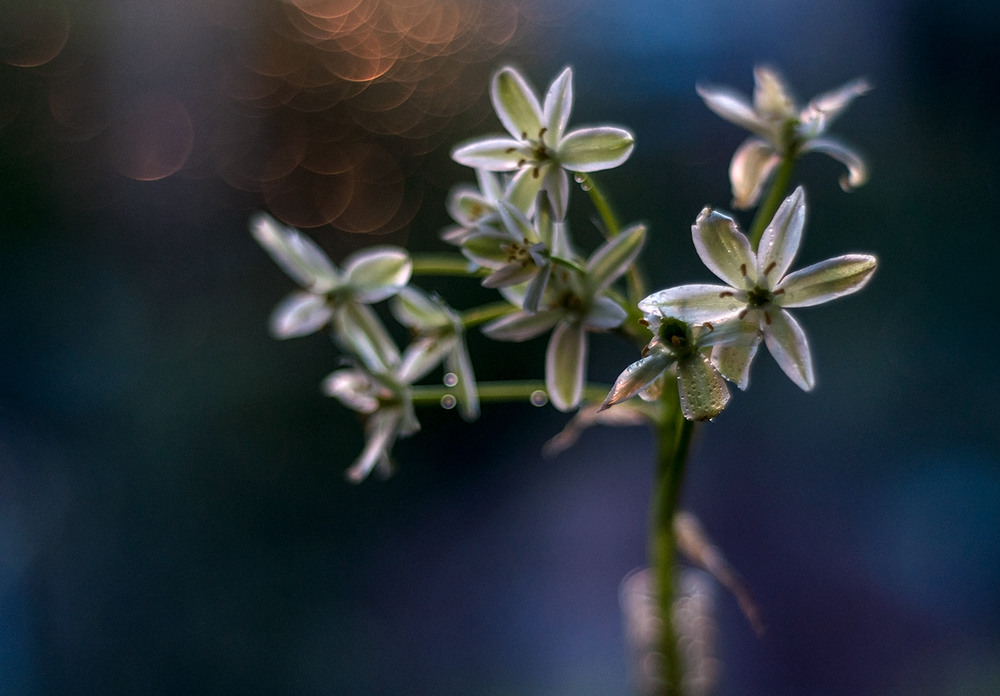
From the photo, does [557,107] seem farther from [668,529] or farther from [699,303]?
[668,529]

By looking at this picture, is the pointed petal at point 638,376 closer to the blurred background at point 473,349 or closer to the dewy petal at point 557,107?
the dewy petal at point 557,107

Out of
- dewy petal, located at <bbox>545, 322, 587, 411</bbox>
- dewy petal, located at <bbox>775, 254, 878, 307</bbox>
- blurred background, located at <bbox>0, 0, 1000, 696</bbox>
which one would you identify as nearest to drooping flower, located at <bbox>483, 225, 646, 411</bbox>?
dewy petal, located at <bbox>545, 322, 587, 411</bbox>

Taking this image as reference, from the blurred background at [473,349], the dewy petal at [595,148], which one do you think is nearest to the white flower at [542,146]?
the dewy petal at [595,148]

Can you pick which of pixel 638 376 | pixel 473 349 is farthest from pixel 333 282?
pixel 473 349

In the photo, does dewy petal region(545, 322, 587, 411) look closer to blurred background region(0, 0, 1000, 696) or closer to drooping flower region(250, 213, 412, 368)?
drooping flower region(250, 213, 412, 368)

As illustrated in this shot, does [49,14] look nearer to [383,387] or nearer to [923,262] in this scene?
[383,387]

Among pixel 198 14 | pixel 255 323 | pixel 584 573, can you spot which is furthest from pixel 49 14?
pixel 584 573
